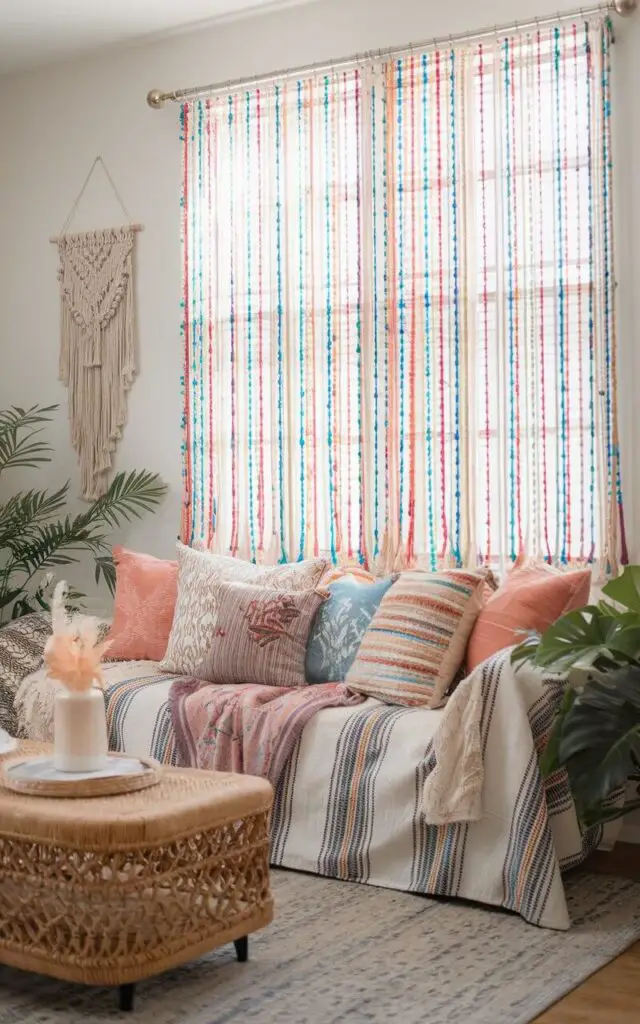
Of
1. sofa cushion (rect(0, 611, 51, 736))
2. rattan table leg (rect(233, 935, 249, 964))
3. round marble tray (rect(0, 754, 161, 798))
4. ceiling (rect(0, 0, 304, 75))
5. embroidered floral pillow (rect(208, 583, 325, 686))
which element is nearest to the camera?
round marble tray (rect(0, 754, 161, 798))

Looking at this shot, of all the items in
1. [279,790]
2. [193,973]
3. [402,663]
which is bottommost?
[193,973]

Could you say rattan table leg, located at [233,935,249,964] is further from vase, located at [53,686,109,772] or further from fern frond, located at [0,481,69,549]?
fern frond, located at [0,481,69,549]

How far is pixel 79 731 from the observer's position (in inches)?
109

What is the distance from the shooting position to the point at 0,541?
4.92m

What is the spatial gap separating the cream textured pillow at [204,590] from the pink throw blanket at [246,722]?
0.24 meters

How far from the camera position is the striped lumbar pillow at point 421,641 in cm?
367

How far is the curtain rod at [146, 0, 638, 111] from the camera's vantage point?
4009 mm

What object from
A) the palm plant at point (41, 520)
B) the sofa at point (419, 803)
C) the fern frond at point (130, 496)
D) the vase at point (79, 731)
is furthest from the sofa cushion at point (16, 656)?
the vase at point (79, 731)

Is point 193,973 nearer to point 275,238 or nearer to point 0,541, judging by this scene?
point 0,541

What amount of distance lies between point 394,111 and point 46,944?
3027mm

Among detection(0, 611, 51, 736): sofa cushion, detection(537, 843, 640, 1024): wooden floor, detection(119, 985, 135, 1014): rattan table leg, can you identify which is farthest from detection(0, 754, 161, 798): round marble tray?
detection(0, 611, 51, 736): sofa cushion

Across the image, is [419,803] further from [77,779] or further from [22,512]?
[22,512]

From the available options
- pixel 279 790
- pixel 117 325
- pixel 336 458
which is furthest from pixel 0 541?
pixel 279 790

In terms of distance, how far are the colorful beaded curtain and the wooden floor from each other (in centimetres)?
148
